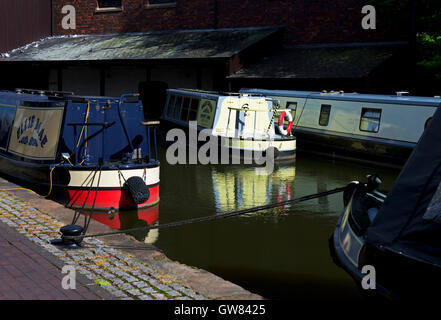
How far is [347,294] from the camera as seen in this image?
22.2 feet

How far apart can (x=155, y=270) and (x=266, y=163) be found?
36.1 feet

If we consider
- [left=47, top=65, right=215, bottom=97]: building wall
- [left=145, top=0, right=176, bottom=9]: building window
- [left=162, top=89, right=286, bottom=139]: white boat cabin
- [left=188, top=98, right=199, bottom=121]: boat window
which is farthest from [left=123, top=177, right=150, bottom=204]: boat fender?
[left=145, top=0, right=176, bottom=9]: building window

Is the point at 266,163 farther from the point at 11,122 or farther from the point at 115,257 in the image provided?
the point at 115,257


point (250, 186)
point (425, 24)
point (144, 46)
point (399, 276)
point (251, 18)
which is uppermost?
point (251, 18)

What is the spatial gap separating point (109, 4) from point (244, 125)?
14.5 m

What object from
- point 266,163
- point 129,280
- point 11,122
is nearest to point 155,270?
point 129,280

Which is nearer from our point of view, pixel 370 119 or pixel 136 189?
pixel 136 189

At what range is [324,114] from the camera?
1822 cm

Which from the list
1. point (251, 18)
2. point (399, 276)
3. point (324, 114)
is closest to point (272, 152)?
point (324, 114)

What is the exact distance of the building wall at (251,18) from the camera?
21.9 metres

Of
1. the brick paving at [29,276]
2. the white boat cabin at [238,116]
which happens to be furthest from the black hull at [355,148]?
the brick paving at [29,276]

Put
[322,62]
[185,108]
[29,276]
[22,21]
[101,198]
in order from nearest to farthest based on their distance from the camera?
[29,276]
[101,198]
[185,108]
[322,62]
[22,21]

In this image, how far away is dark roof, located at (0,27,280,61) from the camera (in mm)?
23047

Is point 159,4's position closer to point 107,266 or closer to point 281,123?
point 281,123
